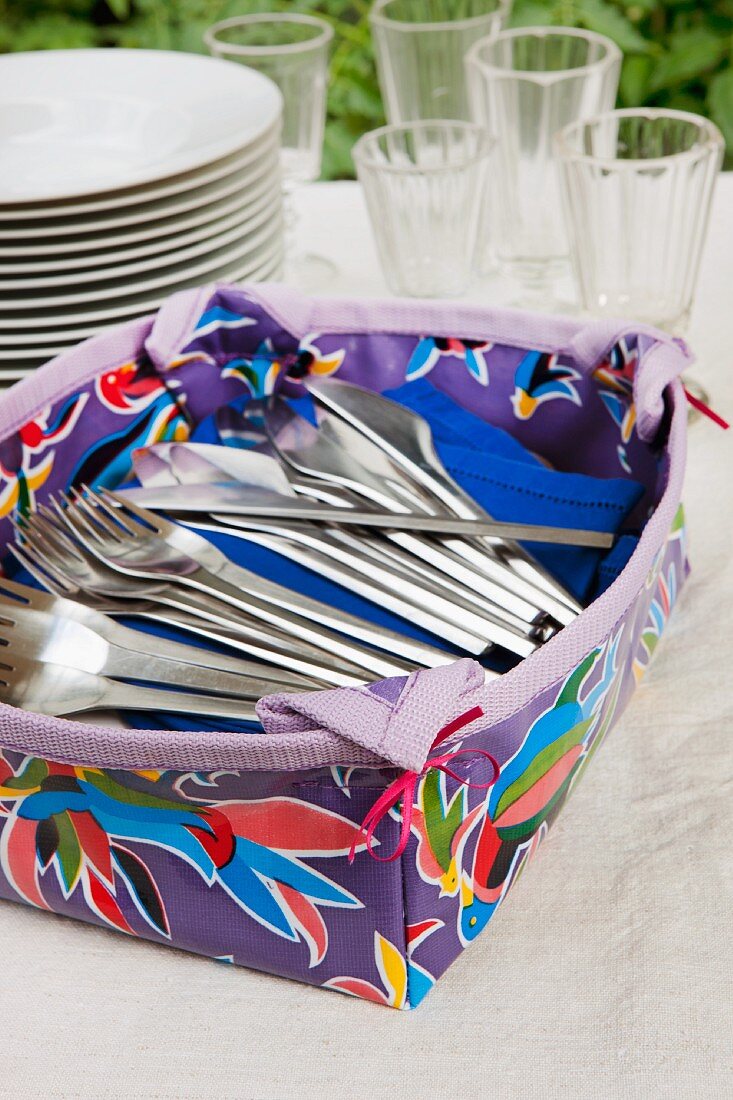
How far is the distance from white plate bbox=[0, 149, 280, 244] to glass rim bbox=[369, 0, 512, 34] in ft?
0.56

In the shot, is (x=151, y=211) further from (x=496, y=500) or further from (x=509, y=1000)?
(x=509, y=1000)

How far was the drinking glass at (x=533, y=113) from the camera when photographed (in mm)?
746

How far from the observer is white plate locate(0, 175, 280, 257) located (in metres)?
0.66

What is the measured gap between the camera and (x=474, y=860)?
1.26 ft

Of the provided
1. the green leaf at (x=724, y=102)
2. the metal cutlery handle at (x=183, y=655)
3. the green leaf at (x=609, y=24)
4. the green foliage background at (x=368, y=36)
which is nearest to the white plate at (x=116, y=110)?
the metal cutlery handle at (x=183, y=655)

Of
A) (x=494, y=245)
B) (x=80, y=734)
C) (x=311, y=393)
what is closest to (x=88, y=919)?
(x=80, y=734)

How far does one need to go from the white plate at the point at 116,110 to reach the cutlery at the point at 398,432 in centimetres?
18

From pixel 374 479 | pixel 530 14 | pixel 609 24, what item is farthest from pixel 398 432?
pixel 530 14

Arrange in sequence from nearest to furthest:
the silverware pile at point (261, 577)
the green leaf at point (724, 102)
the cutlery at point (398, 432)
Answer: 1. the silverware pile at point (261, 577)
2. the cutlery at point (398, 432)
3. the green leaf at point (724, 102)

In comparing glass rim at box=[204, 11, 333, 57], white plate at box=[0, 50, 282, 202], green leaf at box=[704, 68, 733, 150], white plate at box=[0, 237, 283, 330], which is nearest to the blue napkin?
white plate at box=[0, 237, 283, 330]

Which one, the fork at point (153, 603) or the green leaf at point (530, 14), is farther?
the green leaf at point (530, 14)

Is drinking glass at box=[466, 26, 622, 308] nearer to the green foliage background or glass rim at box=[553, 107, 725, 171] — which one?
glass rim at box=[553, 107, 725, 171]

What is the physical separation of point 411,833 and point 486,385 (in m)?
0.30

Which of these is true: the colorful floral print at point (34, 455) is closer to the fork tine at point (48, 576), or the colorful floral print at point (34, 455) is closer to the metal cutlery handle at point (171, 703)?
the fork tine at point (48, 576)
